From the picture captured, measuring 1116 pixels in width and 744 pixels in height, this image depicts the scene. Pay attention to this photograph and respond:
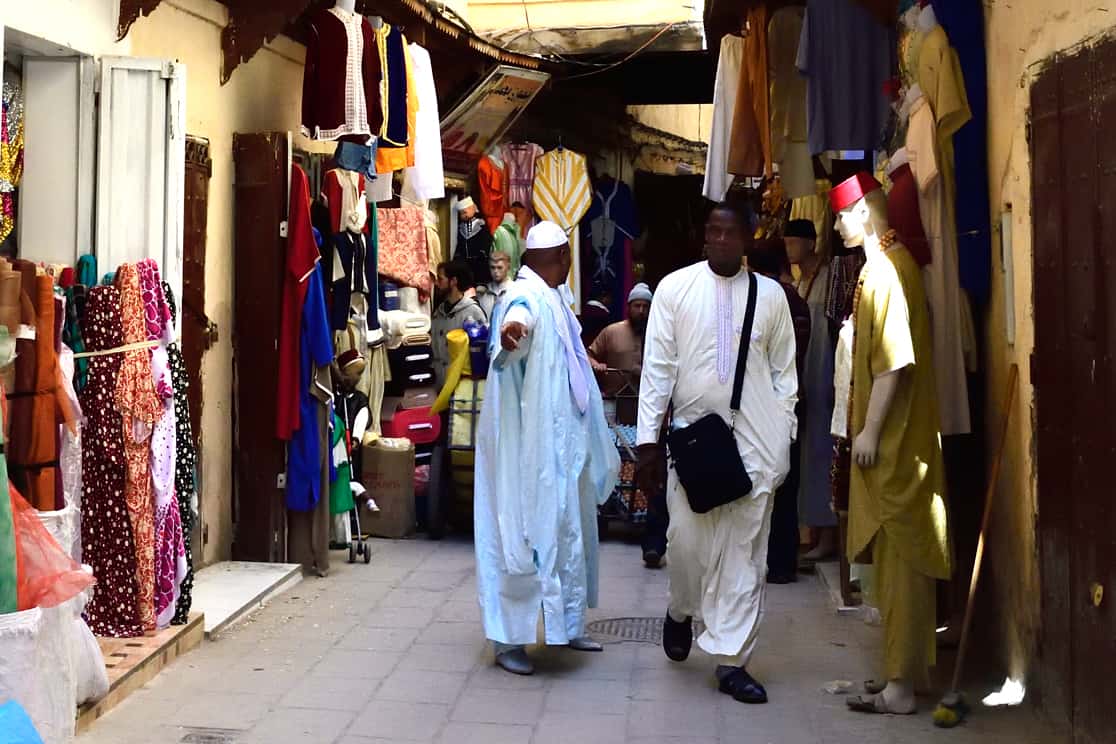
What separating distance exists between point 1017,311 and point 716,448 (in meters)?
1.31

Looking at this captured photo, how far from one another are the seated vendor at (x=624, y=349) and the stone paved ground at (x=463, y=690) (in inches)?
91.2

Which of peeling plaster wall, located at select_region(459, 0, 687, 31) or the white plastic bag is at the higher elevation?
peeling plaster wall, located at select_region(459, 0, 687, 31)

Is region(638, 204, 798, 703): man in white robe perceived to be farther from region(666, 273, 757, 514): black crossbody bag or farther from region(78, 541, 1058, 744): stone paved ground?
region(78, 541, 1058, 744): stone paved ground

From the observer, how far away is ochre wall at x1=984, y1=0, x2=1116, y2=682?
16.3 ft

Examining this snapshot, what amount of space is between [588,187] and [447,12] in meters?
3.71

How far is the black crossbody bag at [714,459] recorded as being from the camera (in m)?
5.44

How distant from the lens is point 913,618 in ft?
17.0

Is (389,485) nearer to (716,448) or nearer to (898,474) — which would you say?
(716,448)

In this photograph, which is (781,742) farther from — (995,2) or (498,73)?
(498,73)

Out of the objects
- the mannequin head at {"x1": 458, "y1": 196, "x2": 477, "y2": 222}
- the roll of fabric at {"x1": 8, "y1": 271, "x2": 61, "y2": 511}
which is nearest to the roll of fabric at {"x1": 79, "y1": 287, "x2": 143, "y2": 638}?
the roll of fabric at {"x1": 8, "y1": 271, "x2": 61, "y2": 511}

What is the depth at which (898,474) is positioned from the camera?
5.18 metres

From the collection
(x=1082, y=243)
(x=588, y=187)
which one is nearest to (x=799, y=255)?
(x=1082, y=243)

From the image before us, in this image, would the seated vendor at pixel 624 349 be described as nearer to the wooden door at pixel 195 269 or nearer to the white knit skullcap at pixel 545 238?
the wooden door at pixel 195 269

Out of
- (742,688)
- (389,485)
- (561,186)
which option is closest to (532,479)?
(742,688)
